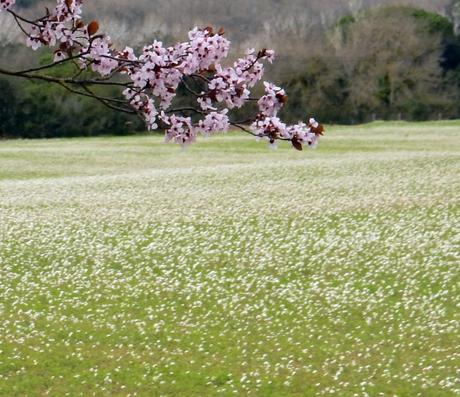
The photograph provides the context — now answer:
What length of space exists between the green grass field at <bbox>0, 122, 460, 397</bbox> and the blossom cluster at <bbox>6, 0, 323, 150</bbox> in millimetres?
5319

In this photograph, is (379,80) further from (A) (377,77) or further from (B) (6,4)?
(B) (6,4)

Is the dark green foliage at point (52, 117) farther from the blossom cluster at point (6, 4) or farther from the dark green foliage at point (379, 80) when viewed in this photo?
the blossom cluster at point (6, 4)

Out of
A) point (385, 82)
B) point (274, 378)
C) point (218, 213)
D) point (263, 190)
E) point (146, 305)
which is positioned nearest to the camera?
point (274, 378)

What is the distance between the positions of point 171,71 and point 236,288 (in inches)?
396

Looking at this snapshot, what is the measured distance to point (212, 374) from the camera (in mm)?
12641

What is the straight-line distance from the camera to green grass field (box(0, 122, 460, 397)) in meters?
12.6

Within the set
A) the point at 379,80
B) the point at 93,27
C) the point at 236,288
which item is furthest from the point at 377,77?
the point at 93,27

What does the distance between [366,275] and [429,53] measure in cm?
7259

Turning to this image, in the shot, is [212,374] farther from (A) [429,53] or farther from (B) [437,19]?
(B) [437,19]

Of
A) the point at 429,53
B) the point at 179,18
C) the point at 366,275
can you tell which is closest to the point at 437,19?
the point at 429,53

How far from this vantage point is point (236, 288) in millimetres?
16766

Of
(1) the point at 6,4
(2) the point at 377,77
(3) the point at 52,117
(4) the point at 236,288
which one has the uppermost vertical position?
(2) the point at 377,77

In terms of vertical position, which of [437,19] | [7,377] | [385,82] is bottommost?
[7,377]

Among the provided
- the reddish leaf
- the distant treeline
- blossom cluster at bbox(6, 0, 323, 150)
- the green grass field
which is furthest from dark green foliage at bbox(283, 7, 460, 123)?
the reddish leaf
